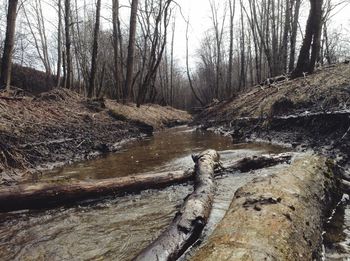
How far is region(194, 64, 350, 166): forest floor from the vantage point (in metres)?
6.78

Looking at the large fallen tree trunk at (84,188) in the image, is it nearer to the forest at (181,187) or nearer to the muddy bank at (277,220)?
the forest at (181,187)

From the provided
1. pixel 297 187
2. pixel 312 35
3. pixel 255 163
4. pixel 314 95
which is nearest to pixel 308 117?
pixel 314 95

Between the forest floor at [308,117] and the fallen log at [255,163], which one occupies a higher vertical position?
the forest floor at [308,117]

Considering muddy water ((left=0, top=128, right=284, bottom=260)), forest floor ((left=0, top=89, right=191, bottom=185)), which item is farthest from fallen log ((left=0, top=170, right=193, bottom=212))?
forest floor ((left=0, top=89, right=191, bottom=185))

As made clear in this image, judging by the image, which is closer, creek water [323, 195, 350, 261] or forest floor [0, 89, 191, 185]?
creek water [323, 195, 350, 261]

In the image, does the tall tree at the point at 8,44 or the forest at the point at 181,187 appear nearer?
the forest at the point at 181,187

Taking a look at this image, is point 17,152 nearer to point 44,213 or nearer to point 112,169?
point 112,169

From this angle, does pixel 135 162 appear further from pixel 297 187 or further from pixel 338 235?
pixel 338 235

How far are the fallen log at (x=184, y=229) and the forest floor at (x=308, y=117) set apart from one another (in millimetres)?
2731

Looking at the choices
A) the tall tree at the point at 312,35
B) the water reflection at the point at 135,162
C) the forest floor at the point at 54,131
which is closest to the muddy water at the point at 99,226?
the water reflection at the point at 135,162

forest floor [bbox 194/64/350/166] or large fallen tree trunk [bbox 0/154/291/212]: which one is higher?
forest floor [bbox 194/64/350/166]

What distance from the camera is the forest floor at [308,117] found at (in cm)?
678

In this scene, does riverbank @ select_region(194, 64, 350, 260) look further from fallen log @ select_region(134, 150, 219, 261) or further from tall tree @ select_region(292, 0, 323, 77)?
tall tree @ select_region(292, 0, 323, 77)

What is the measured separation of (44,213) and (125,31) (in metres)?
33.8
